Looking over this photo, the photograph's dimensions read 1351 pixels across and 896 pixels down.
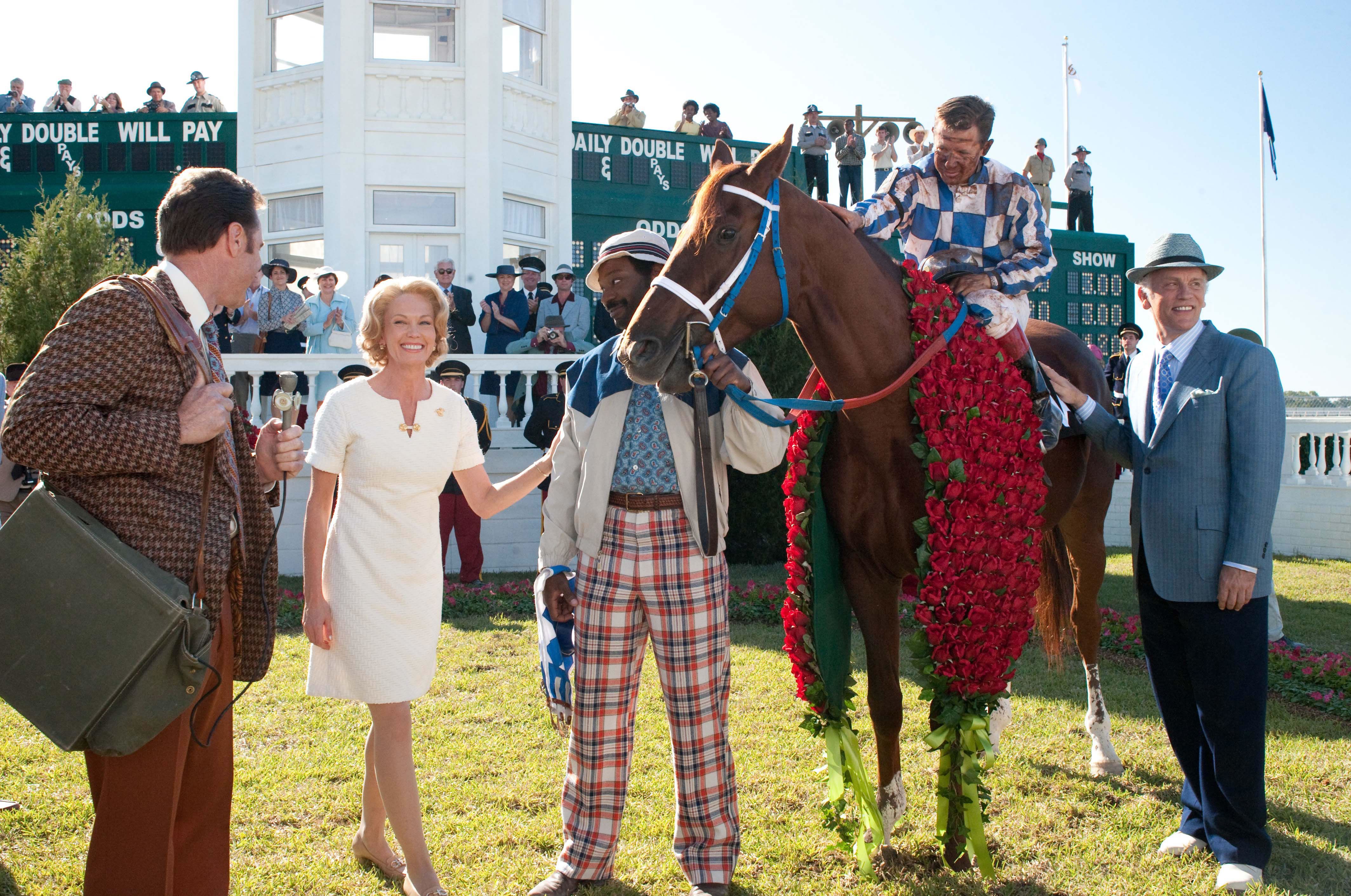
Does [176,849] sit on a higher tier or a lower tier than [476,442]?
lower

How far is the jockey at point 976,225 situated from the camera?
142 inches

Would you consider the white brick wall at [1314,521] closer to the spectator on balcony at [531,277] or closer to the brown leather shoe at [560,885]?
the spectator on balcony at [531,277]

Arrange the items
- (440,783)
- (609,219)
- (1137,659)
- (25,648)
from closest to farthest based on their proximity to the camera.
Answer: (25,648)
(440,783)
(1137,659)
(609,219)

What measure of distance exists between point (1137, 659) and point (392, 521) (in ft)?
18.1

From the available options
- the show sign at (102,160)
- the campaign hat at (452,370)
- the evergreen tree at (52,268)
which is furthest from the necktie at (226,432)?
the show sign at (102,160)

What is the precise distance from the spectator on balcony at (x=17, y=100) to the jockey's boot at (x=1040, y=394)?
16.0 meters

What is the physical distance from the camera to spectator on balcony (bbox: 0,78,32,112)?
48.2ft

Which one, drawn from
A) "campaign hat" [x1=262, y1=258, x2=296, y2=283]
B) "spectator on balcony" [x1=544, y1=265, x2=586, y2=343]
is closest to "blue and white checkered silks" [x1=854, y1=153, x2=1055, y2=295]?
"spectator on balcony" [x1=544, y1=265, x2=586, y2=343]

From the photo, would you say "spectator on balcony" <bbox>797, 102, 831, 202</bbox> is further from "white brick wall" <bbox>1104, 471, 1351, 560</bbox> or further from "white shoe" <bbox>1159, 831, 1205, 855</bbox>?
"white shoe" <bbox>1159, 831, 1205, 855</bbox>

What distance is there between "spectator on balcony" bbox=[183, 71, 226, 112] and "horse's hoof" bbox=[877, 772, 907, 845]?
594 inches

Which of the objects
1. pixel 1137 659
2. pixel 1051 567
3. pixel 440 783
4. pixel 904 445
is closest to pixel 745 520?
pixel 1137 659

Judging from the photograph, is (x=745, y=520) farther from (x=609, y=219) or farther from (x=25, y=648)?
(x=25, y=648)

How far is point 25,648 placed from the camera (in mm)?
2090

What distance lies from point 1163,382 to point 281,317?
30.6 ft
